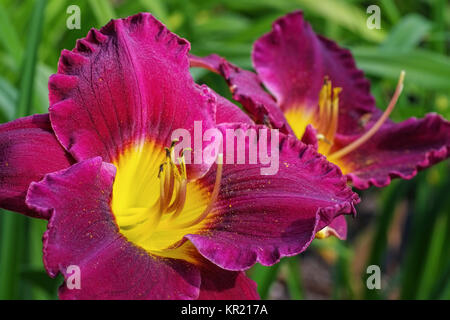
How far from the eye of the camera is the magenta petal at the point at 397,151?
0.78m

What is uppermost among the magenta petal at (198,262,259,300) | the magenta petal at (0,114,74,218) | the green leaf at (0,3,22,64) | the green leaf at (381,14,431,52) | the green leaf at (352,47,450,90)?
the green leaf at (381,14,431,52)

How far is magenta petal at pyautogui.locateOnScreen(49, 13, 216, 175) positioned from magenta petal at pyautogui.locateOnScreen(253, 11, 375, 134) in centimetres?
20

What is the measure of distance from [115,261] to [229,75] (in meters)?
0.31

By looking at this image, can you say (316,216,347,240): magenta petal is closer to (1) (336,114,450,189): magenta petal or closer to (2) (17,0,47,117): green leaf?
(1) (336,114,450,189): magenta petal

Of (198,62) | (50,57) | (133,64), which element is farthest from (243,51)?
(50,57)

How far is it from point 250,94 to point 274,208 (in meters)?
0.18

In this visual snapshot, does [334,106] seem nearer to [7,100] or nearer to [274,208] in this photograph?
[274,208]

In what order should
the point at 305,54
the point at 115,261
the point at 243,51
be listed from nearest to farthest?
the point at 115,261 → the point at 305,54 → the point at 243,51

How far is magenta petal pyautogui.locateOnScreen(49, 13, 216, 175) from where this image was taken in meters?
0.60

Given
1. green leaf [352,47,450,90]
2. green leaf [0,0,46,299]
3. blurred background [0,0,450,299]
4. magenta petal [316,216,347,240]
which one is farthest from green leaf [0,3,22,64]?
magenta petal [316,216,347,240]

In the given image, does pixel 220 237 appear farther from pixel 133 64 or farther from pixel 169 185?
pixel 133 64

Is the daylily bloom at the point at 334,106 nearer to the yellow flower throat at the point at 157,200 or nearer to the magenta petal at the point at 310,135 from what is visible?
the magenta petal at the point at 310,135

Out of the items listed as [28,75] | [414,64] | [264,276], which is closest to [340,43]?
[414,64]

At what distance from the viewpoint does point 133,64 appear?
→ 634 millimetres
